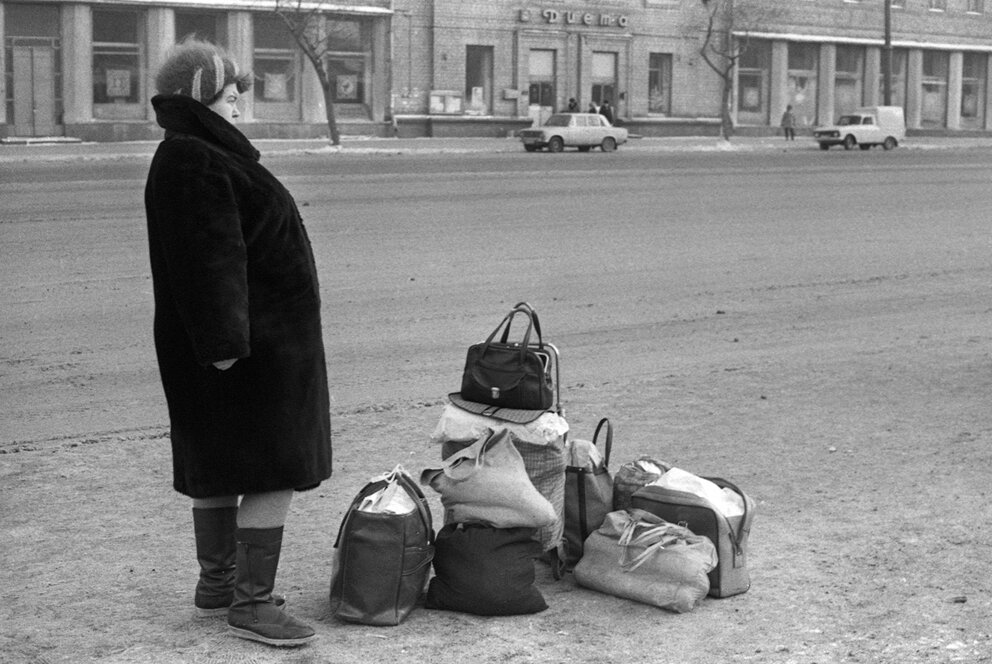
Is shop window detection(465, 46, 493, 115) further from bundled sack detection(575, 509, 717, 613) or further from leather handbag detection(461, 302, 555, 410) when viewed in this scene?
bundled sack detection(575, 509, 717, 613)

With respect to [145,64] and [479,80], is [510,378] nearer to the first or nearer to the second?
[145,64]

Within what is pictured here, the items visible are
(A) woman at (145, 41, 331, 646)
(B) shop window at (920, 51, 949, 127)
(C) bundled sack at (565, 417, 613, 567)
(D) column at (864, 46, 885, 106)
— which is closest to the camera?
(A) woman at (145, 41, 331, 646)

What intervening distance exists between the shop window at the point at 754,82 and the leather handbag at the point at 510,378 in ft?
182

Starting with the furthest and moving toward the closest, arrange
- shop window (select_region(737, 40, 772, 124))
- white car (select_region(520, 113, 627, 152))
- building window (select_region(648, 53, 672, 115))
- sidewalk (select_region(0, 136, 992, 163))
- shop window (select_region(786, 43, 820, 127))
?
shop window (select_region(786, 43, 820, 127)) → shop window (select_region(737, 40, 772, 124)) → building window (select_region(648, 53, 672, 115)) → white car (select_region(520, 113, 627, 152)) → sidewalk (select_region(0, 136, 992, 163))

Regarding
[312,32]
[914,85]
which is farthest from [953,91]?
[312,32]

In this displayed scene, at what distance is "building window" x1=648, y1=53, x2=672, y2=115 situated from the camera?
56.6 meters

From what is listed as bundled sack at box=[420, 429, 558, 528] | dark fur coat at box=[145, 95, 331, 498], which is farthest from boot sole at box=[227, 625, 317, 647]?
bundled sack at box=[420, 429, 558, 528]

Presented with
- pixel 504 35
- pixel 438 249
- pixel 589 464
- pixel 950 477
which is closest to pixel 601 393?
pixel 950 477

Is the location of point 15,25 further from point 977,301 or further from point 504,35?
point 977,301

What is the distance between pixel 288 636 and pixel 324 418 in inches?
25.3

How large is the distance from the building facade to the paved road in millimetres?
15266

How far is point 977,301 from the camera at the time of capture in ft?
43.3

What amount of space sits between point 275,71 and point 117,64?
207 inches

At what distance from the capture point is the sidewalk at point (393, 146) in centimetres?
3503
